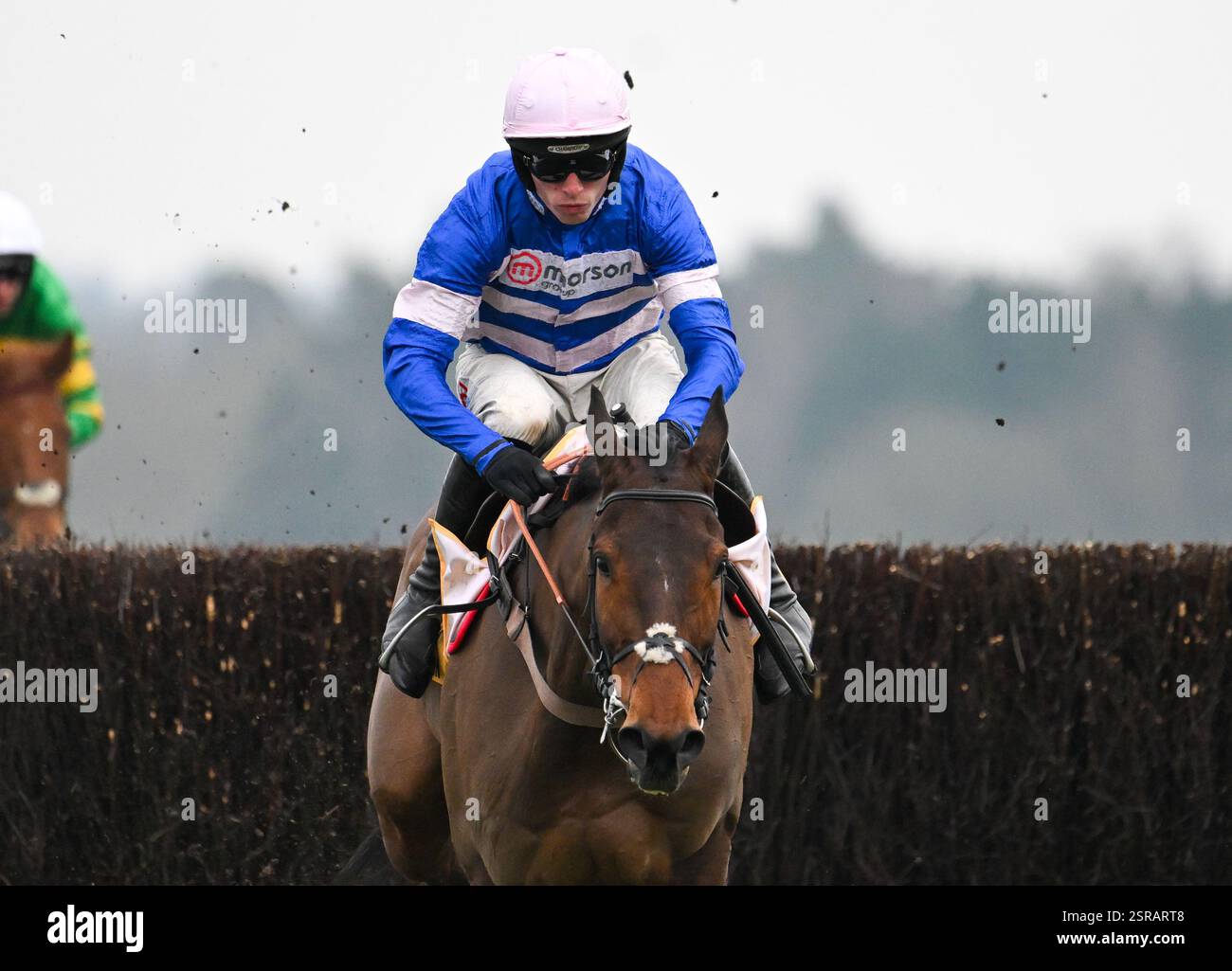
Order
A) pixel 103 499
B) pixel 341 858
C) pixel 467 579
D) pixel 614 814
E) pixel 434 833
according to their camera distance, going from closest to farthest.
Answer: pixel 614 814 → pixel 467 579 → pixel 434 833 → pixel 341 858 → pixel 103 499

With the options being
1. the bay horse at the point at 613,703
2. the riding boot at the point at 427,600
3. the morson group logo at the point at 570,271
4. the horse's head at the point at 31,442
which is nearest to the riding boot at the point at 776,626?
the bay horse at the point at 613,703

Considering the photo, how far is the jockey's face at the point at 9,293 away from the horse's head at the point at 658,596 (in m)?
7.28

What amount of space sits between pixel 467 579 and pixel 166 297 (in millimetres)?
3813

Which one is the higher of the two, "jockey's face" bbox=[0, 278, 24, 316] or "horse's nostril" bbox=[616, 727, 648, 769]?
"jockey's face" bbox=[0, 278, 24, 316]

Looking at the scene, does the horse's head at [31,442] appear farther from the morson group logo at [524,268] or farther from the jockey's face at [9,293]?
the morson group logo at [524,268]

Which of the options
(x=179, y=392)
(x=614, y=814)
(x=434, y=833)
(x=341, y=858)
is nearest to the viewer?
(x=614, y=814)

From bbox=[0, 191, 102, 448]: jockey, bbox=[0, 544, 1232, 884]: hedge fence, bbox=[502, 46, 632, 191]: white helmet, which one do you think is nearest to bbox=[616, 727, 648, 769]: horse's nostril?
bbox=[502, 46, 632, 191]: white helmet

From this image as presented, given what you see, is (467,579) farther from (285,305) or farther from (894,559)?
(285,305)

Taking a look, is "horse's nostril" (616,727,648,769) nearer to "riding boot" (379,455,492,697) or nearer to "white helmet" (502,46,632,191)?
"riding boot" (379,455,492,697)

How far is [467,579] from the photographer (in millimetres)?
5523

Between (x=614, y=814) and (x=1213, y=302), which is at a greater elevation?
(x=1213, y=302)

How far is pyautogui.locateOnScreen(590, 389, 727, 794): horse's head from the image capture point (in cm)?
407

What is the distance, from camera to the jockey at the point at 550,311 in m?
5.12
